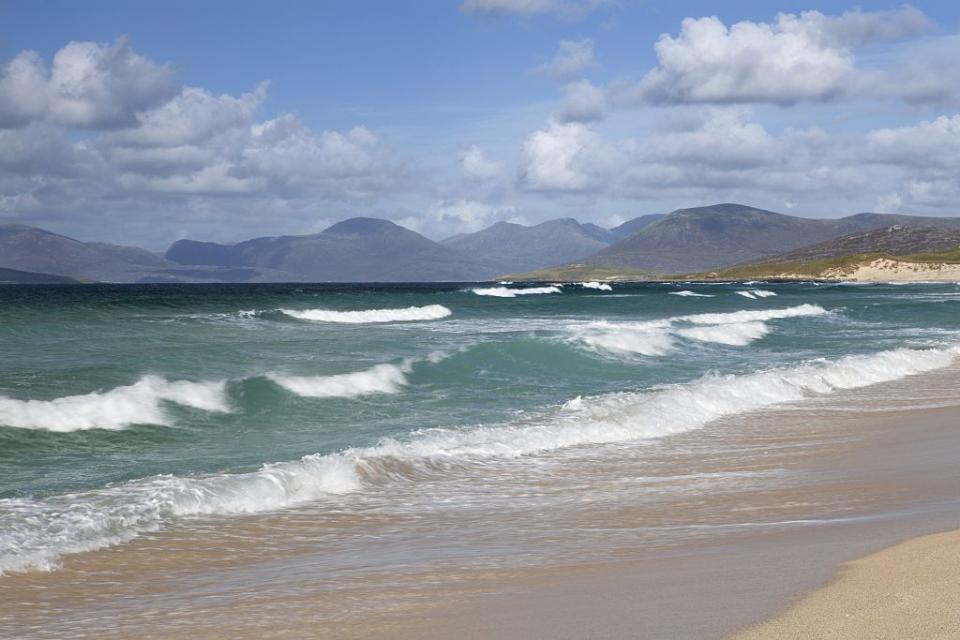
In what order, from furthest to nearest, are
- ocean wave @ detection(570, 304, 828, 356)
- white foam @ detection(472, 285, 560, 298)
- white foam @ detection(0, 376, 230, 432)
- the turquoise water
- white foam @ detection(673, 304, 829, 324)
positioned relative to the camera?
white foam @ detection(472, 285, 560, 298)
white foam @ detection(673, 304, 829, 324)
ocean wave @ detection(570, 304, 828, 356)
white foam @ detection(0, 376, 230, 432)
the turquoise water

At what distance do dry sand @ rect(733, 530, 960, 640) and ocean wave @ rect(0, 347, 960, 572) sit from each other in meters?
6.12

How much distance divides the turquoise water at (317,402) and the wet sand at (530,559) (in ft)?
2.78

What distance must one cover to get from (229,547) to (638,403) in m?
11.4

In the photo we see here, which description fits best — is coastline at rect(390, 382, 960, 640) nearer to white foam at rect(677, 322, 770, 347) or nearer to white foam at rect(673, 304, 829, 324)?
white foam at rect(677, 322, 770, 347)

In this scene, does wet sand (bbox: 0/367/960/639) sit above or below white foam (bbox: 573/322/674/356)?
below

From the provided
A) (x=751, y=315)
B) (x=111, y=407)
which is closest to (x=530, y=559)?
(x=111, y=407)

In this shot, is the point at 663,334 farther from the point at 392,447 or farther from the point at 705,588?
the point at 705,588

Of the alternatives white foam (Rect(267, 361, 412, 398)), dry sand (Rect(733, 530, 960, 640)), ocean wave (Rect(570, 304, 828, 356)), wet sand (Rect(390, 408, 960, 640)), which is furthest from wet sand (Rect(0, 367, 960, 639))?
ocean wave (Rect(570, 304, 828, 356))

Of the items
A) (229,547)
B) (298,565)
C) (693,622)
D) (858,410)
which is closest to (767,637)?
(693,622)

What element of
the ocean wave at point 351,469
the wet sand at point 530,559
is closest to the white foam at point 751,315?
the ocean wave at point 351,469

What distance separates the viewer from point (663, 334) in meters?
37.3

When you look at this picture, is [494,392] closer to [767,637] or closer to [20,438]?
[20,438]

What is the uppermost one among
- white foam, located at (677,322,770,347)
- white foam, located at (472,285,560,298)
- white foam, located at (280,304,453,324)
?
white foam, located at (472,285,560,298)

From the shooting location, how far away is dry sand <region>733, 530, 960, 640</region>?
5.26 metres
